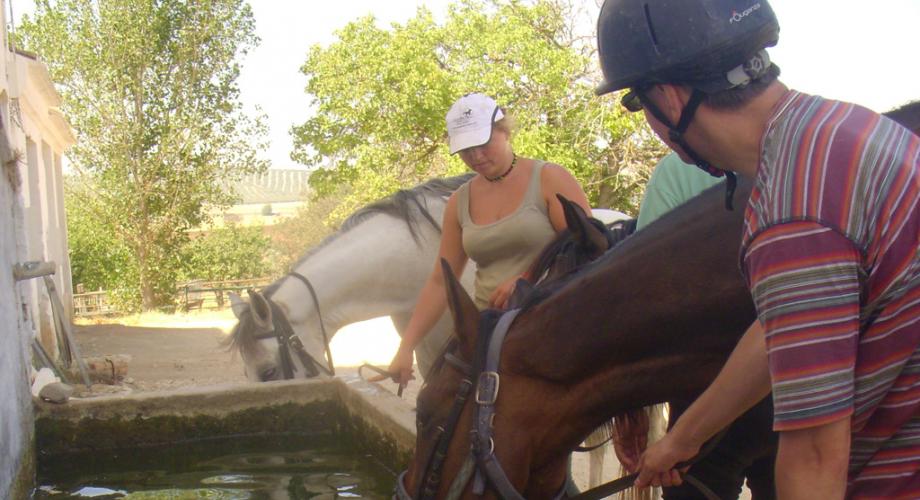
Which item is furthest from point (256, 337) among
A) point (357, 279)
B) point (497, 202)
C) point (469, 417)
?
point (469, 417)

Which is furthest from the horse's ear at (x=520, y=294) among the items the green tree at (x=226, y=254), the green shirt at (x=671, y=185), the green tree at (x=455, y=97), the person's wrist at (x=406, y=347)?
the green tree at (x=226, y=254)

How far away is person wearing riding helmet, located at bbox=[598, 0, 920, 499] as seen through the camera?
1.09 metres

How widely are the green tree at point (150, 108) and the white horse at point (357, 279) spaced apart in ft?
60.8

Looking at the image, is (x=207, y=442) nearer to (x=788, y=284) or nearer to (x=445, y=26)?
(x=788, y=284)

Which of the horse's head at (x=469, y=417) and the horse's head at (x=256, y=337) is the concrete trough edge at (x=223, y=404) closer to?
the horse's head at (x=256, y=337)

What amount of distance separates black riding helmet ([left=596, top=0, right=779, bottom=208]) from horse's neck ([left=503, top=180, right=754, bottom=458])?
12.3 inches

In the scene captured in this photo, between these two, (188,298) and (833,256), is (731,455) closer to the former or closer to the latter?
(833,256)

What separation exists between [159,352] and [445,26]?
31.6 ft

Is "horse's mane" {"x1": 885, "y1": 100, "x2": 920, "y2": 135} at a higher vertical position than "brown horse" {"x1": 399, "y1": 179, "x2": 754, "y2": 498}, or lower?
higher

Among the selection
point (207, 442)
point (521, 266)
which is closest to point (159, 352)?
point (207, 442)

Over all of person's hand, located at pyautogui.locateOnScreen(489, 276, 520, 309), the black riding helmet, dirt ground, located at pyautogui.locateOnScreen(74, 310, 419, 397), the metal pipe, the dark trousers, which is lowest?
dirt ground, located at pyautogui.locateOnScreen(74, 310, 419, 397)

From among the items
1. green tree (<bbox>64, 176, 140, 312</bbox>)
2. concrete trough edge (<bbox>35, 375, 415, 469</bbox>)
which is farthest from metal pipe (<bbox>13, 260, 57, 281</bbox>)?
green tree (<bbox>64, 176, 140, 312</bbox>)

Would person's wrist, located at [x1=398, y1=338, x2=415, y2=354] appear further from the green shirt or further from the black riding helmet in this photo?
the black riding helmet

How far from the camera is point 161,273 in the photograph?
73.8ft
